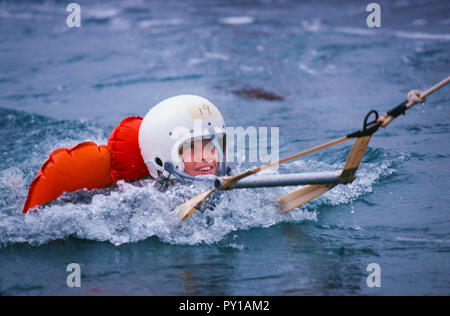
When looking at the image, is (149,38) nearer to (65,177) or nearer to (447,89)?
(447,89)

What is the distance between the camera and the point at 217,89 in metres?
10.4

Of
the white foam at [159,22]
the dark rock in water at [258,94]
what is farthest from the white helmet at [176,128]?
the white foam at [159,22]

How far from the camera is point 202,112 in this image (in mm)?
4547

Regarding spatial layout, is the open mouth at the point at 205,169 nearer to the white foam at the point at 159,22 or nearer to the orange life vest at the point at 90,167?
the orange life vest at the point at 90,167

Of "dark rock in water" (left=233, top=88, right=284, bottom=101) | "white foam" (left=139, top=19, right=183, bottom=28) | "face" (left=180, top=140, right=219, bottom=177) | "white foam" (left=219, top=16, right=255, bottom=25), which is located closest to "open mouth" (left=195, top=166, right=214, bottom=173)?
"face" (left=180, top=140, right=219, bottom=177)

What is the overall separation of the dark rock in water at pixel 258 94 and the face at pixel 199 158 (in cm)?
519

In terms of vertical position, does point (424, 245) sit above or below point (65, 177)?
below

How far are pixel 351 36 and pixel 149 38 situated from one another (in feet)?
17.5

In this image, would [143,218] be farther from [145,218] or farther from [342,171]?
[342,171]

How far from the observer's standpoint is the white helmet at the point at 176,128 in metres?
4.45

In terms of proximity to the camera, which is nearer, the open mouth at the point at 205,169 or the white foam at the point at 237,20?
the open mouth at the point at 205,169

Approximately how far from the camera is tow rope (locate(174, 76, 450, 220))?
374cm
